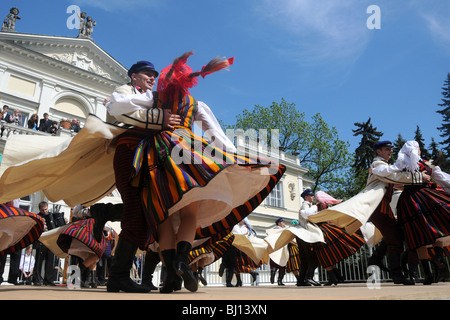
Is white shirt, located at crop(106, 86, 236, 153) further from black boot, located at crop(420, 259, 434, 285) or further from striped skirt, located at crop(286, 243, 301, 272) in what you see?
striped skirt, located at crop(286, 243, 301, 272)

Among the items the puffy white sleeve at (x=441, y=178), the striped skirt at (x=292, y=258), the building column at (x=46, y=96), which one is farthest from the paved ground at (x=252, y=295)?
the building column at (x=46, y=96)

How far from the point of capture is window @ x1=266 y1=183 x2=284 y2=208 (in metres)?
27.1

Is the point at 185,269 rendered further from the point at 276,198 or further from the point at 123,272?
the point at 276,198

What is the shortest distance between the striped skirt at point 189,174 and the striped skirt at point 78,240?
228 cm

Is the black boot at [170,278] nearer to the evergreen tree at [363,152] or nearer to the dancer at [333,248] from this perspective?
the dancer at [333,248]

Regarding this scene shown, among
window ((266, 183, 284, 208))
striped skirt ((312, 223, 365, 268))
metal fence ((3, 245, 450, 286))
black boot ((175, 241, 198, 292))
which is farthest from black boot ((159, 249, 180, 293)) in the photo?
window ((266, 183, 284, 208))

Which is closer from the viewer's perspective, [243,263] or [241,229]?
[243,263]

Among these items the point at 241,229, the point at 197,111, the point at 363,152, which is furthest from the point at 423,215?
the point at 363,152

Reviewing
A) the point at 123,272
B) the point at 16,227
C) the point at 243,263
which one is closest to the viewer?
the point at 123,272

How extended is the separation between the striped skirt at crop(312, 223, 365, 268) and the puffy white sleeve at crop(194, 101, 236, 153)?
3.48 m

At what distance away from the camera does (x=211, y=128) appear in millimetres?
3049

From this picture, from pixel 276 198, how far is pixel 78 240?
79.3ft

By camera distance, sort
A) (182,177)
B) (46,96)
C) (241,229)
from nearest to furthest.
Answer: (182,177) < (241,229) < (46,96)

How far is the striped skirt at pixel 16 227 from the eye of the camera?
163 inches
